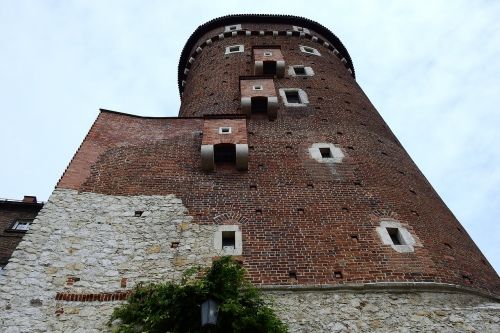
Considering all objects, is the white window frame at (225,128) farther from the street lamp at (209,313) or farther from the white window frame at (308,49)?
the white window frame at (308,49)

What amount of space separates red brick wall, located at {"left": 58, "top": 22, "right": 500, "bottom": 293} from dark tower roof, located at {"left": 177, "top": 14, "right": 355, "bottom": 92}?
7862 millimetres

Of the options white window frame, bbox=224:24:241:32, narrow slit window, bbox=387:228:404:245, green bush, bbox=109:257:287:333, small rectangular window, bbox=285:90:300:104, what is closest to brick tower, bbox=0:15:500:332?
narrow slit window, bbox=387:228:404:245

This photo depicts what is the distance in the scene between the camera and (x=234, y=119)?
14281 millimetres

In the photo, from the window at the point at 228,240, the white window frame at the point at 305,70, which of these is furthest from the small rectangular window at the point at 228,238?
the white window frame at the point at 305,70

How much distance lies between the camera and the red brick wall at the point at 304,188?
10148 mm

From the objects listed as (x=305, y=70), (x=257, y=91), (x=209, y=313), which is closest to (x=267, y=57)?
(x=305, y=70)

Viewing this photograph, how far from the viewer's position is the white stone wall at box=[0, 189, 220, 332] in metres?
8.63

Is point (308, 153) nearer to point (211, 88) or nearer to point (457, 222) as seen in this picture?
point (457, 222)

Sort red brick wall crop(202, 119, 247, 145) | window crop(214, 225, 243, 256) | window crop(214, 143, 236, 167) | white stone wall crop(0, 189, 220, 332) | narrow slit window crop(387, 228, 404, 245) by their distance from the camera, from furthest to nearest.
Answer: red brick wall crop(202, 119, 247, 145), window crop(214, 143, 236, 167), narrow slit window crop(387, 228, 404, 245), window crop(214, 225, 243, 256), white stone wall crop(0, 189, 220, 332)

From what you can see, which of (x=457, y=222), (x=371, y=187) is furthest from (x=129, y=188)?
(x=457, y=222)

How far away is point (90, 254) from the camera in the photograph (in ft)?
32.6

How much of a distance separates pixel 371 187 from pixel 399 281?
3.29 m

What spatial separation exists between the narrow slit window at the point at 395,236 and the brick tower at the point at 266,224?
0.9 inches

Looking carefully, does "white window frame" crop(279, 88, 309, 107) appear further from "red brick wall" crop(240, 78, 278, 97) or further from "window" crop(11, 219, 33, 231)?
"window" crop(11, 219, 33, 231)
